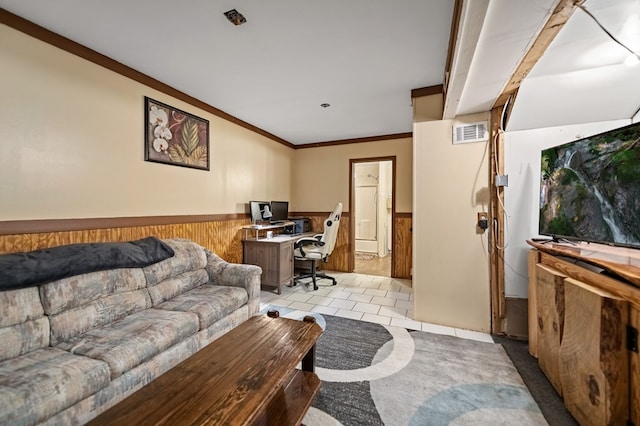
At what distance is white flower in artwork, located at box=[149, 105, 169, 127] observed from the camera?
258 centimetres

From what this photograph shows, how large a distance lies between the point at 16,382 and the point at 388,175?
704 centimetres

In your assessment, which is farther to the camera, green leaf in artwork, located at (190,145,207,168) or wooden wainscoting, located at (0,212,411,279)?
green leaf in artwork, located at (190,145,207,168)

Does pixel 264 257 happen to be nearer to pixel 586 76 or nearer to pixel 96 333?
pixel 96 333

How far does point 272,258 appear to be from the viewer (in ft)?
11.9

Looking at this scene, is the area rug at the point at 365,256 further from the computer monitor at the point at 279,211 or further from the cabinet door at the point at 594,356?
the cabinet door at the point at 594,356

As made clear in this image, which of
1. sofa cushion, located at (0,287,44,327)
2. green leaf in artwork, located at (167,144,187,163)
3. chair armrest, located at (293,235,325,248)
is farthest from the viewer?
chair armrest, located at (293,235,325,248)

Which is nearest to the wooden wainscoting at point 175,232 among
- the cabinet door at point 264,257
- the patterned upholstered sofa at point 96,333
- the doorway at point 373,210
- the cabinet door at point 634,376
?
the cabinet door at point 264,257

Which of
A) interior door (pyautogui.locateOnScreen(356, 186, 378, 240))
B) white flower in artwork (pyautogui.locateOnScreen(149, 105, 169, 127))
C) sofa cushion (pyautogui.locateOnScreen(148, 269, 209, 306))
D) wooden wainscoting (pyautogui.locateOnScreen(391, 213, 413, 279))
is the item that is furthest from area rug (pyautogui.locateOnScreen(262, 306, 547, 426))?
interior door (pyautogui.locateOnScreen(356, 186, 378, 240))

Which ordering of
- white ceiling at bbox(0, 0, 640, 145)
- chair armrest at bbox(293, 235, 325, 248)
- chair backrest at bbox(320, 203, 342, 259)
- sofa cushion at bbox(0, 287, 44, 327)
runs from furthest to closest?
chair armrest at bbox(293, 235, 325, 248) < chair backrest at bbox(320, 203, 342, 259) < white ceiling at bbox(0, 0, 640, 145) < sofa cushion at bbox(0, 287, 44, 327)

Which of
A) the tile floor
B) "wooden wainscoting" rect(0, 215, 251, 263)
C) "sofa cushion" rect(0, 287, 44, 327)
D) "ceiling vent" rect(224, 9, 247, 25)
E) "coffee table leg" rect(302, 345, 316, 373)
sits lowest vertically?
the tile floor

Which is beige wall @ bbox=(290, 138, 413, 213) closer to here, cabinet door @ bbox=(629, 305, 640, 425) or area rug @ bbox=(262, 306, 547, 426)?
area rug @ bbox=(262, 306, 547, 426)

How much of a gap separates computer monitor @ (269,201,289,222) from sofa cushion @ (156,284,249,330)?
205 centimetres

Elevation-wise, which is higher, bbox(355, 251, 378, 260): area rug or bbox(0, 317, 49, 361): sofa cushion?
bbox(0, 317, 49, 361): sofa cushion

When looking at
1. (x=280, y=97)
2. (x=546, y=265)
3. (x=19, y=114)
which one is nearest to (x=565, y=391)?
(x=546, y=265)
